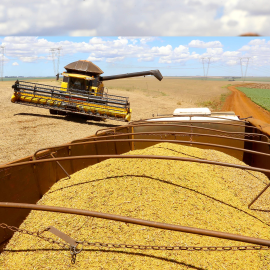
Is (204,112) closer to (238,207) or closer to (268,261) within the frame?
(238,207)

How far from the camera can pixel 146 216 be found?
278cm

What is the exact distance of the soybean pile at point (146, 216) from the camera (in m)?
2.35

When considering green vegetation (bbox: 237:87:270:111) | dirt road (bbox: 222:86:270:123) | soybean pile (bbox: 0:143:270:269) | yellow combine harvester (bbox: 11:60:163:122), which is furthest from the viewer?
green vegetation (bbox: 237:87:270:111)

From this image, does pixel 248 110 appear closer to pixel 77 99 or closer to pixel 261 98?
pixel 261 98

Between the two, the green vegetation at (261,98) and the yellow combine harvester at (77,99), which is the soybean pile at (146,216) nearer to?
the yellow combine harvester at (77,99)

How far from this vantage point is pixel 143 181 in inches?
132

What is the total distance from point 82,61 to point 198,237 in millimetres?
13102

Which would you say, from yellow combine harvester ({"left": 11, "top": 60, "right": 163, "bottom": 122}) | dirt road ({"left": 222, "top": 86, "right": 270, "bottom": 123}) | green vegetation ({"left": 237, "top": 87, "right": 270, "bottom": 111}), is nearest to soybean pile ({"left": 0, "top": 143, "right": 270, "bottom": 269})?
yellow combine harvester ({"left": 11, "top": 60, "right": 163, "bottom": 122})

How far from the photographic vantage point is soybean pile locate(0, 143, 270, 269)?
235 centimetres

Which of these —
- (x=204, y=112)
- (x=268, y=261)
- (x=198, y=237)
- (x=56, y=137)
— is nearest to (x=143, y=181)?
(x=198, y=237)

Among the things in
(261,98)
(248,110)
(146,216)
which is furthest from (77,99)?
(261,98)

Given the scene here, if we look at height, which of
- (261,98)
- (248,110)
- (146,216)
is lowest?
(146,216)

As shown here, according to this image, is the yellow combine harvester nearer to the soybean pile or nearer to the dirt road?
the soybean pile

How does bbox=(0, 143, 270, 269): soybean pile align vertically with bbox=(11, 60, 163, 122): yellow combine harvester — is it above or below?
below
